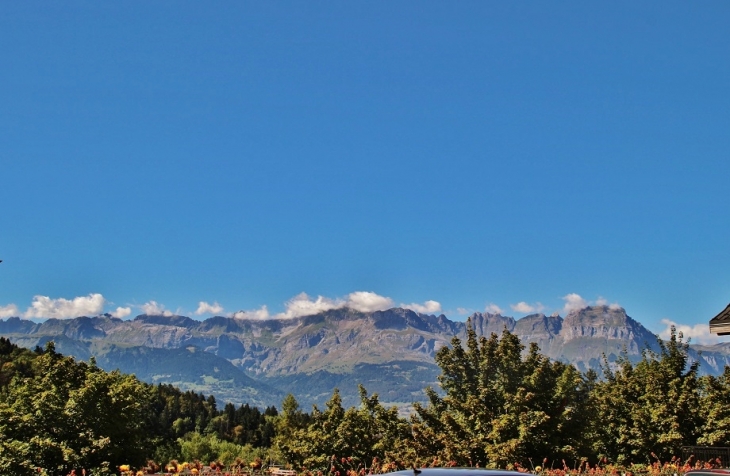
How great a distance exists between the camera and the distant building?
12992 millimetres

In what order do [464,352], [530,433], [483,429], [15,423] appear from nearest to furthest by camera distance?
[15,423]
[530,433]
[483,429]
[464,352]

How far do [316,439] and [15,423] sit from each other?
13.7 metres

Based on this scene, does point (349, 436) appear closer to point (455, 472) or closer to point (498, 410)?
point (498, 410)

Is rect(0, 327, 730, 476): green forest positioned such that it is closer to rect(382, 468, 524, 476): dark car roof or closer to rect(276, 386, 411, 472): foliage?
rect(276, 386, 411, 472): foliage

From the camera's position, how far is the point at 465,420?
28.9 metres

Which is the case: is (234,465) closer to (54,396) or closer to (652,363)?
(54,396)

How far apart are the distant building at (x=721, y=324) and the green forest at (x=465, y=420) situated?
9.91 meters

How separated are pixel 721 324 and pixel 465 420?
17.4 meters

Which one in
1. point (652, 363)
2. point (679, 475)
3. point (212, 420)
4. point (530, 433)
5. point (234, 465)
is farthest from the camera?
point (212, 420)

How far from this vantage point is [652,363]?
39.3 metres

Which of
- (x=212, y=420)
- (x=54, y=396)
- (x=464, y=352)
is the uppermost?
(x=464, y=352)


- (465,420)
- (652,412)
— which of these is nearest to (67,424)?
(465,420)

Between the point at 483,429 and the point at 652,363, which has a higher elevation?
the point at 652,363

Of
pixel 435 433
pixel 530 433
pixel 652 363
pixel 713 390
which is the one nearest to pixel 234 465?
pixel 530 433
